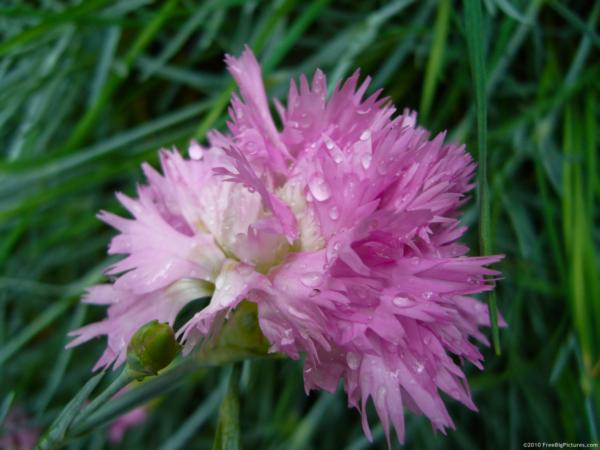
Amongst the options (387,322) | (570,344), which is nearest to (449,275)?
(387,322)

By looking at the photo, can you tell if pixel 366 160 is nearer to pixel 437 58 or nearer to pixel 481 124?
pixel 481 124

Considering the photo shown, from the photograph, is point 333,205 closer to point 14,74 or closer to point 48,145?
point 14,74

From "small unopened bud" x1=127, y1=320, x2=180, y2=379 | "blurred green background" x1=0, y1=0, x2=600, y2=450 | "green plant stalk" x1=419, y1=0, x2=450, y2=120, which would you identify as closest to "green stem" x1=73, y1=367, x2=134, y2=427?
"small unopened bud" x1=127, y1=320, x2=180, y2=379

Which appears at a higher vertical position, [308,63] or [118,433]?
[308,63]

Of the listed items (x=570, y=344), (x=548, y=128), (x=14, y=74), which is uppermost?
(x=14, y=74)

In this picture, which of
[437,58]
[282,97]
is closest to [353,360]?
[437,58]

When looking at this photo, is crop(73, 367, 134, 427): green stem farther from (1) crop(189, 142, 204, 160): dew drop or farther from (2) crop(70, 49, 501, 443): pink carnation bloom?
(1) crop(189, 142, 204, 160): dew drop

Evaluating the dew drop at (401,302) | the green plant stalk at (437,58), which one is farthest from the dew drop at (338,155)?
the green plant stalk at (437,58)
